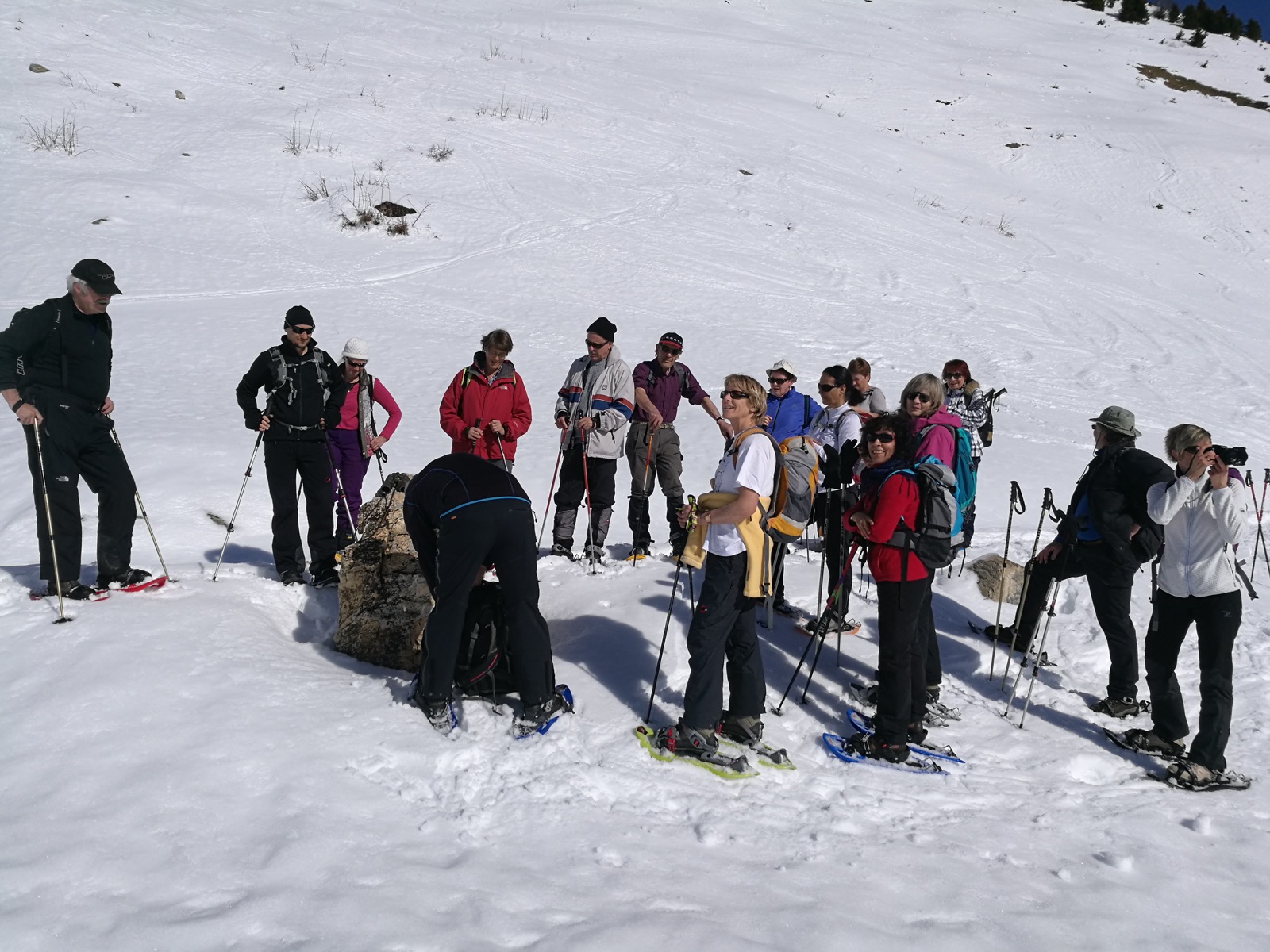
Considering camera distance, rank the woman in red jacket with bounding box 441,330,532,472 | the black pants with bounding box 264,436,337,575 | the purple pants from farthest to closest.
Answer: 1. the purple pants
2. the woman in red jacket with bounding box 441,330,532,472
3. the black pants with bounding box 264,436,337,575

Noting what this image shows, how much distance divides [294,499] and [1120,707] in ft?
19.9

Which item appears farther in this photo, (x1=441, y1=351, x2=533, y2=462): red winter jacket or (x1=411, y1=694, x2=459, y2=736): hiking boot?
(x1=441, y1=351, x2=533, y2=462): red winter jacket

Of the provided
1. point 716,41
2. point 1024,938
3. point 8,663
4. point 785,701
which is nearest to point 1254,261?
point 716,41

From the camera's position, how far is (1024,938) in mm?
3275

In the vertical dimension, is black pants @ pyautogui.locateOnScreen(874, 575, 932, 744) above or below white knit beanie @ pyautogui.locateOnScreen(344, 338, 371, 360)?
below

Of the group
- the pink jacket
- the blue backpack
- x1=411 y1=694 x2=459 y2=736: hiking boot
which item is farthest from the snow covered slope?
the pink jacket

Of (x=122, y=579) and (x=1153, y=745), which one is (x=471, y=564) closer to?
(x=122, y=579)

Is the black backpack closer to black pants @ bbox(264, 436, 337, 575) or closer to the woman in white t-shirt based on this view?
the woman in white t-shirt

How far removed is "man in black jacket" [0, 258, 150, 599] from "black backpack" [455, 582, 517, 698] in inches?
98.6

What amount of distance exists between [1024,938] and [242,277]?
1491 cm

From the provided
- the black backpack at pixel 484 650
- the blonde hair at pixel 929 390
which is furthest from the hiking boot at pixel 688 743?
the blonde hair at pixel 929 390

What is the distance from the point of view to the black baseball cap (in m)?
5.26

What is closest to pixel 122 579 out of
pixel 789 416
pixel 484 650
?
pixel 484 650

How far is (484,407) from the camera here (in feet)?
22.3
